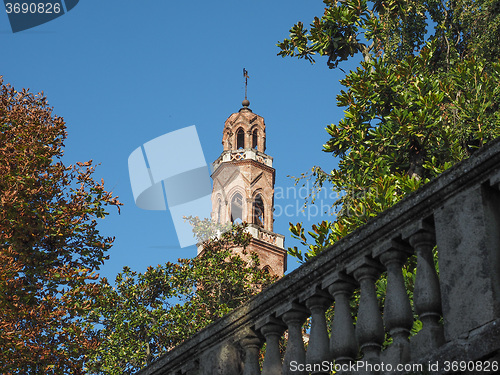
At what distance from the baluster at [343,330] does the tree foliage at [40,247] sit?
25.7 feet

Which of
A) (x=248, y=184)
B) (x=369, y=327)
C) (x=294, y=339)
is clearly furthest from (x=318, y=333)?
(x=248, y=184)

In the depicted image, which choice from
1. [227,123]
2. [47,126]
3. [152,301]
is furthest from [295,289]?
[227,123]

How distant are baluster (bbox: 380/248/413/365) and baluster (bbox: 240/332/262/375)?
1.50 metres

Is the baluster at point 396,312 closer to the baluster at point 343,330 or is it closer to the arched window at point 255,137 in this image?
the baluster at point 343,330

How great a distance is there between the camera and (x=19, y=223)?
41.6ft

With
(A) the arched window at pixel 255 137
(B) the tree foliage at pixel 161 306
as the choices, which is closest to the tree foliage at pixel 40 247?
(B) the tree foliage at pixel 161 306

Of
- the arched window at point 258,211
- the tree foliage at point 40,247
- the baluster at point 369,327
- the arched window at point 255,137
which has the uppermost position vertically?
the arched window at point 255,137

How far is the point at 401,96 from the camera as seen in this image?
45.3ft

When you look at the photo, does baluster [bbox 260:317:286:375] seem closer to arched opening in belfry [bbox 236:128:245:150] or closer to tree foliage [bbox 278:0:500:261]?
tree foliage [bbox 278:0:500:261]

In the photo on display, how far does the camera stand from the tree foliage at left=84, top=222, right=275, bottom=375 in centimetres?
2925

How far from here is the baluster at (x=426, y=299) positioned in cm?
424

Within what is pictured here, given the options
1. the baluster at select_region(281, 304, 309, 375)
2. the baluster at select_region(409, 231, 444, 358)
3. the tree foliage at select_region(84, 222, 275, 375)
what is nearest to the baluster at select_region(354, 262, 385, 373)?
the baluster at select_region(409, 231, 444, 358)

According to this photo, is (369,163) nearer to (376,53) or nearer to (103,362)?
(376,53)

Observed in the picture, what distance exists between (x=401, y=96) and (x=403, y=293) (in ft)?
31.8
